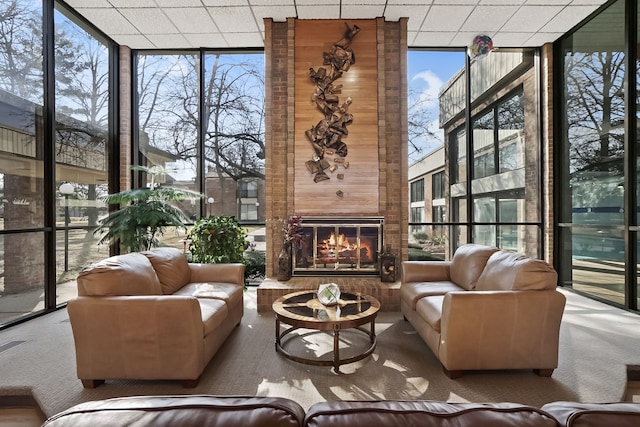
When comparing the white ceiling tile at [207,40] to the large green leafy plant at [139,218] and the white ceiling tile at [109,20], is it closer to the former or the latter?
the white ceiling tile at [109,20]

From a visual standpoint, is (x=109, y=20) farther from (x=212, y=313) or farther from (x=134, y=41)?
(x=212, y=313)

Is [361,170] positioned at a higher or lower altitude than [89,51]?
lower

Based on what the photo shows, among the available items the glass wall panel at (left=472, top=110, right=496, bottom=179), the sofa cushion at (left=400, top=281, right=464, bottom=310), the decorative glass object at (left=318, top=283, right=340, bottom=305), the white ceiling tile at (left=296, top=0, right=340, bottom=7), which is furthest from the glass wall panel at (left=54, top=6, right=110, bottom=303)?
the glass wall panel at (left=472, top=110, right=496, bottom=179)

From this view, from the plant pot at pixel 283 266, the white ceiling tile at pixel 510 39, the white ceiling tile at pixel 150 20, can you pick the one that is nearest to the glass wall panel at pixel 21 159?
the white ceiling tile at pixel 150 20

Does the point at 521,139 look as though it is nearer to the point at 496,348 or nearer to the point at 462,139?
the point at 462,139

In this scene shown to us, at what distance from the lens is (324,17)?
4508mm

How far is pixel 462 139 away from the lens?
517 centimetres

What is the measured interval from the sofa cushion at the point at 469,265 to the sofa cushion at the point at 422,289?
9cm

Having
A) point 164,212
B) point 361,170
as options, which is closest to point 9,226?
point 164,212

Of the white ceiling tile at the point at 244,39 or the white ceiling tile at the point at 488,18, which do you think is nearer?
the white ceiling tile at the point at 488,18

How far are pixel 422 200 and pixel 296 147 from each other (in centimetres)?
209

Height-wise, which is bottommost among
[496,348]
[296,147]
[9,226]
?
[496,348]

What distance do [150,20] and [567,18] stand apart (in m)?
5.53

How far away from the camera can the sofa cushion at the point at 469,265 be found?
121 inches
